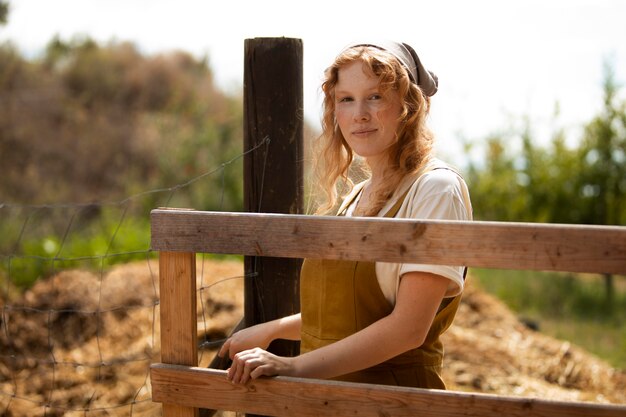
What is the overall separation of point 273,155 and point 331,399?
1.18 m

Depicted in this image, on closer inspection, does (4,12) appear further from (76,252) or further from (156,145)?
(156,145)

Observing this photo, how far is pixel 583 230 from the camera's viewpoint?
6.79 ft

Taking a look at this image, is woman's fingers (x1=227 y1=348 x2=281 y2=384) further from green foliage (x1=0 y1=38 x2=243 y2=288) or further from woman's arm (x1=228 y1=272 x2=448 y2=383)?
green foliage (x1=0 y1=38 x2=243 y2=288)

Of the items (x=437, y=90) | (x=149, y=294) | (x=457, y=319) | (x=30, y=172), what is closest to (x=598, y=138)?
(x=457, y=319)

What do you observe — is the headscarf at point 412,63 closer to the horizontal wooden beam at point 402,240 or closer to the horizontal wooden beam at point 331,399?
the horizontal wooden beam at point 402,240

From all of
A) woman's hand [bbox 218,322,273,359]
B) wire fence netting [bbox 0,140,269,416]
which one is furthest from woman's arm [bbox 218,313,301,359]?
wire fence netting [bbox 0,140,269,416]

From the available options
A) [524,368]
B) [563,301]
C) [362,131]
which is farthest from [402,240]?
[563,301]

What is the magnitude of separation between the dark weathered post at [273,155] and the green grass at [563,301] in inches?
280

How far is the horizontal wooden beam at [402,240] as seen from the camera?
2072mm

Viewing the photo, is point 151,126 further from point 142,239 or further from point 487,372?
point 487,372

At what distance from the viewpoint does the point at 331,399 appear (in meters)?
2.34

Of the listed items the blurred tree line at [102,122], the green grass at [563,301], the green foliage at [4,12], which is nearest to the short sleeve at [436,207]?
the green foliage at [4,12]

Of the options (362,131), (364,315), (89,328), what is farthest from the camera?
(89,328)

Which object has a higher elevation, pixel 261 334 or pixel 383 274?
pixel 383 274
